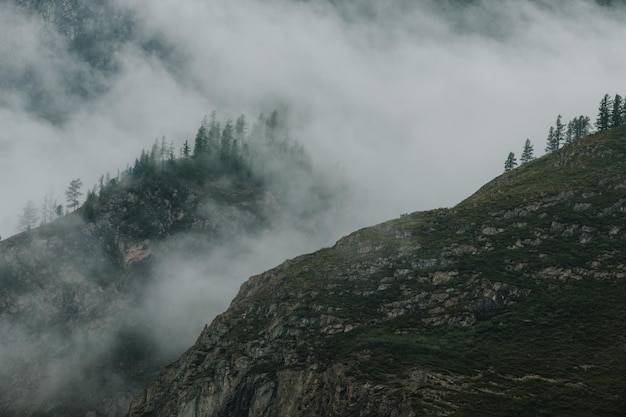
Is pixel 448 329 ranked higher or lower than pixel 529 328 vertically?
higher

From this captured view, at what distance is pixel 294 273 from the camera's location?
199375 mm

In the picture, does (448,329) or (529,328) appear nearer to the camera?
(529,328)

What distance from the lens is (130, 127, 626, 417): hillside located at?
125 metres

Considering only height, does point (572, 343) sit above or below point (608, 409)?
above

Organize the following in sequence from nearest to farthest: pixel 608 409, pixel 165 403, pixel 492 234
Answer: pixel 608 409 → pixel 165 403 → pixel 492 234

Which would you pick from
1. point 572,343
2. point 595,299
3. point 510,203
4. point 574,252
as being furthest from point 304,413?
point 510,203

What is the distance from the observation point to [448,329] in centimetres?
15238

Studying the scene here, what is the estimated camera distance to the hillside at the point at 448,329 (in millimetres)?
125000

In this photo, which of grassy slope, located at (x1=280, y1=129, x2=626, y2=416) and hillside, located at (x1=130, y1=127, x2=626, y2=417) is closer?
grassy slope, located at (x1=280, y1=129, x2=626, y2=416)

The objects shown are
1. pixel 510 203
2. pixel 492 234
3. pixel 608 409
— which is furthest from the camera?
pixel 510 203

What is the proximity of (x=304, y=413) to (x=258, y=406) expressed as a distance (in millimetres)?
14139

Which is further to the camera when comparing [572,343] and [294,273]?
[294,273]

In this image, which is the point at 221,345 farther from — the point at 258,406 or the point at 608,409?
the point at 608,409

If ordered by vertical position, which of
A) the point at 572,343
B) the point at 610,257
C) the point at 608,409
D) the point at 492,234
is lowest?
the point at 608,409
